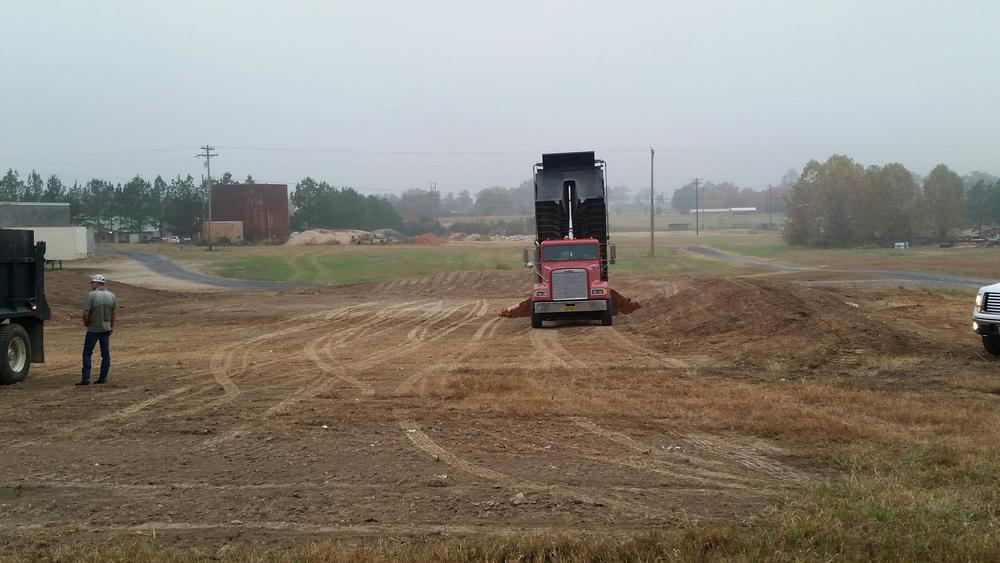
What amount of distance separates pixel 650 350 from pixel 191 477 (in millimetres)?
11167

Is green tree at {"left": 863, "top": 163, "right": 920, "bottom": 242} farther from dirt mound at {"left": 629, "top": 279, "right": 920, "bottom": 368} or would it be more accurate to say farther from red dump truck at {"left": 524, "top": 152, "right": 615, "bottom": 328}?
red dump truck at {"left": 524, "top": 152, "right": 615, "bottom": 328}

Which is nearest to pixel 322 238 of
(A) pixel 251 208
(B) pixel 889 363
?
(A) pixel 251 208

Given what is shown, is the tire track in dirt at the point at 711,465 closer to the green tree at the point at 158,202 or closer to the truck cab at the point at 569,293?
the truck cab at the point at 569,293

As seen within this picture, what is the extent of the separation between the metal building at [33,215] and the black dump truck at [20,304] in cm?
3962

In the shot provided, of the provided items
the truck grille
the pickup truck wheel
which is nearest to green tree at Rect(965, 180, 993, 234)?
the truck grille

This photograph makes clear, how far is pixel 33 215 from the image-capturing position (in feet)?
169

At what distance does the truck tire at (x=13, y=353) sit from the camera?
13525mm

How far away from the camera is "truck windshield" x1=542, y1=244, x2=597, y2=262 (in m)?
23.0

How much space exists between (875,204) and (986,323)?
6658cm

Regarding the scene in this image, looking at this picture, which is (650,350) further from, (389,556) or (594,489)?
(389,556)

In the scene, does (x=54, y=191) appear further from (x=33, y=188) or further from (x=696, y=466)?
(x=696, y=466)

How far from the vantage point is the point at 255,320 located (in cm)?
2778

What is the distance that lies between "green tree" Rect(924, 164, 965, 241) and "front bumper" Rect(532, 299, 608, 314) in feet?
204

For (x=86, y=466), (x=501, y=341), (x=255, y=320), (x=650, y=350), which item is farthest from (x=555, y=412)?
(x=255, y=320)
